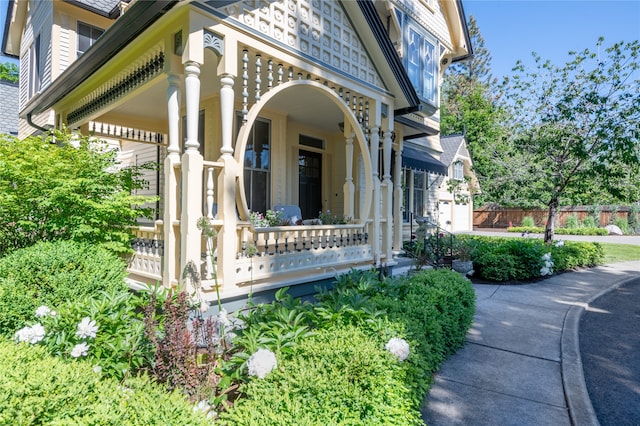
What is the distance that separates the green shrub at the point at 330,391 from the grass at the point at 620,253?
13087mm

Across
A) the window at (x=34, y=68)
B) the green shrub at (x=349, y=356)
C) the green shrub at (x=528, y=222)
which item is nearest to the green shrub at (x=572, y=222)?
the green shrub at (x=528, y=222)

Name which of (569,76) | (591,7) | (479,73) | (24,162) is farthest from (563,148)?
(479,73)

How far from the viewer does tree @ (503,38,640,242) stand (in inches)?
385

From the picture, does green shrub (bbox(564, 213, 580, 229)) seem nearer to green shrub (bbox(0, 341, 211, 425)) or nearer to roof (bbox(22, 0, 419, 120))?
roof (bbox(22, 0, 419, 120))

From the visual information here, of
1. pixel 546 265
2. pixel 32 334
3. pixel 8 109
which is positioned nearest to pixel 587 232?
pixel 546 265

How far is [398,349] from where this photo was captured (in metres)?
2.64

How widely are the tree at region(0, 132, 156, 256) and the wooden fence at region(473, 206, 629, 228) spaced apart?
2923 centimetres

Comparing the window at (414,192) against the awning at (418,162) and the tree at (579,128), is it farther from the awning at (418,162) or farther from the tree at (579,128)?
the tree at (579,128)

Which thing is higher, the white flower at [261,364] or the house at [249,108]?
the house at [249,108]

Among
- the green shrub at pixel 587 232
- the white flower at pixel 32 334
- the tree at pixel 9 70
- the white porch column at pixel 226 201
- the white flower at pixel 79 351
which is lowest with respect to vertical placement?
the green shrub at pixel 587 232

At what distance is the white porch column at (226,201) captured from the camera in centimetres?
429

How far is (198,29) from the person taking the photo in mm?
4125

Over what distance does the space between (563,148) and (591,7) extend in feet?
13.0

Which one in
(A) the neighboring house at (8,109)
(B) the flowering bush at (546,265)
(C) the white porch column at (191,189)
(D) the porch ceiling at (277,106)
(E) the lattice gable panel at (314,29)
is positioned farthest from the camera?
(A) the neighboring house at (8,109)
